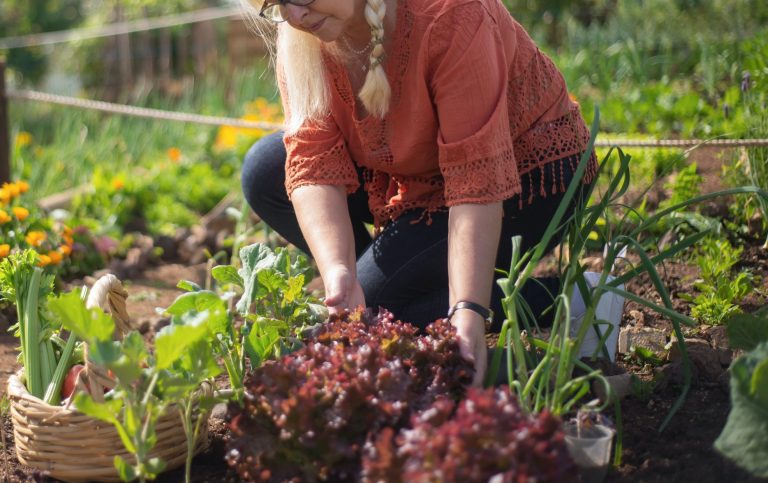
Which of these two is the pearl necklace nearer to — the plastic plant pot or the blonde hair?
the blonde hair

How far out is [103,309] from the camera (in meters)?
1.97

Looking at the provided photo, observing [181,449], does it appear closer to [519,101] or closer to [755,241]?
[519,101]

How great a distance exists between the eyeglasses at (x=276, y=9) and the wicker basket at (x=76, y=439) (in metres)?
0.72

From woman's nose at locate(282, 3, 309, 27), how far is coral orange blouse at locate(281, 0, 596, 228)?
0.25 metres

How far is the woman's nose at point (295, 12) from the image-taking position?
2029mm

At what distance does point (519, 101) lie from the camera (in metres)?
2.30

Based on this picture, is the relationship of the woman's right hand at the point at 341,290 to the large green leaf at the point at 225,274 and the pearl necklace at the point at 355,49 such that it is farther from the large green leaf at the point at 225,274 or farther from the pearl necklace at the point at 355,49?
the pearl necklace at the point at 355,49

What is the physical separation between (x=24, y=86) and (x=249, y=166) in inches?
325

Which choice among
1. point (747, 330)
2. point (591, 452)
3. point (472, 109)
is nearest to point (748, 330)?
point (747, 330)

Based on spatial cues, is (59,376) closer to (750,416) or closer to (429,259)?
(429,259)

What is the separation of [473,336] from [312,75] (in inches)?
31.1

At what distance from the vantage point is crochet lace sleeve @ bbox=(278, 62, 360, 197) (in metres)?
2.34

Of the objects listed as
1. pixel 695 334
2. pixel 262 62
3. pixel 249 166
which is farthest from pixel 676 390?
pixel 262 62

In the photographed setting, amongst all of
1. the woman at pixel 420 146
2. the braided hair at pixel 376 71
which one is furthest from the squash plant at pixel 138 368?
the braided hair at pixel 376 71
